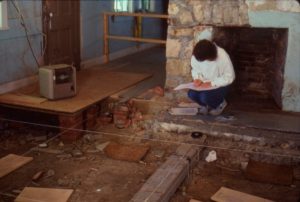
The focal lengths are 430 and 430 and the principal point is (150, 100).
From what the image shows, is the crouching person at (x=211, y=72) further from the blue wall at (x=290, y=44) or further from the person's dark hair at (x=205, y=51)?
the blue wall at (x=290, y=44)

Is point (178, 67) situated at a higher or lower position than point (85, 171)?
higher

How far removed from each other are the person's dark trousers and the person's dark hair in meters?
0.42

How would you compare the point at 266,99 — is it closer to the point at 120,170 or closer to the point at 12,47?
the point at 120,170

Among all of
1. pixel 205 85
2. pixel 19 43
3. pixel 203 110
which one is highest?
pixel 19 43

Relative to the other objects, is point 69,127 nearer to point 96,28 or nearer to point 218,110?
point 218,110

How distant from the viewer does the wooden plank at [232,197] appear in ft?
12.9

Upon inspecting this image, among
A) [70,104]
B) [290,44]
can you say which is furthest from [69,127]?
[290,44]

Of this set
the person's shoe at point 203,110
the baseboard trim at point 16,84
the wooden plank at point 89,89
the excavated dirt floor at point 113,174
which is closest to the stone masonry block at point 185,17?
the person's shoe at point 203,110

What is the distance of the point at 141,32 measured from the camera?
35.3 ft

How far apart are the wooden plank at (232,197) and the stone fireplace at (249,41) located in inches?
74.4

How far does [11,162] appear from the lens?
464 centimetres

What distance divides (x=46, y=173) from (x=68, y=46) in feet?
12.0

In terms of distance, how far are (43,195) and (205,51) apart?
94.9 inches

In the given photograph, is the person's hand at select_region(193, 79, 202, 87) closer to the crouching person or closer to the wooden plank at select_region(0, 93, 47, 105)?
the crouching person
